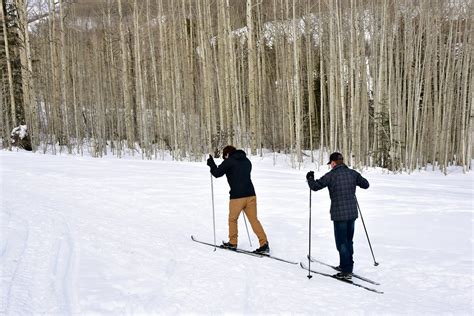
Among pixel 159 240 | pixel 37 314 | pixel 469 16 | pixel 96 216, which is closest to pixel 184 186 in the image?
pixel 96 216

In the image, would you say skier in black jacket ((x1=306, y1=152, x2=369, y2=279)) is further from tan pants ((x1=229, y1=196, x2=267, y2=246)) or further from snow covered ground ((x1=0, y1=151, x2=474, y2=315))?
tan pants ((x1=229, y1=196, x2=267, y2=246))

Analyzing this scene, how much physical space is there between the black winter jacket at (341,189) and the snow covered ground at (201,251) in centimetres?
92

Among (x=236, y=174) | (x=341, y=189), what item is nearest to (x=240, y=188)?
(x=236, y=174)

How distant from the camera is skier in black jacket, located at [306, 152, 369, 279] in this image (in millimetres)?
5637

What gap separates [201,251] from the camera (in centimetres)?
673

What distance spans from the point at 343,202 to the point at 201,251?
7.94 ft

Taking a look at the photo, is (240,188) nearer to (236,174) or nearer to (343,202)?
(236,174)

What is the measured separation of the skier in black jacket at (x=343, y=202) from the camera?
5.64 metres

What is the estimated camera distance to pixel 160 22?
68.1ft

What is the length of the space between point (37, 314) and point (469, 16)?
22.1 meters

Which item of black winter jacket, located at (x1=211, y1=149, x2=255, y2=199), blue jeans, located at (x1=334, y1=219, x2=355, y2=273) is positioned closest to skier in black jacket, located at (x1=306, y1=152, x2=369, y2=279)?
blue jeans, located at (x1=334, y1=219, x2=355, y2=273)

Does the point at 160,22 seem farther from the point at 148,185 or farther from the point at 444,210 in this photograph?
the point at 444,210

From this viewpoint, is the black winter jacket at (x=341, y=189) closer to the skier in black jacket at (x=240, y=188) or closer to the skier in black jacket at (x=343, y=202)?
the skier in black jacket at (x=343, y=202)

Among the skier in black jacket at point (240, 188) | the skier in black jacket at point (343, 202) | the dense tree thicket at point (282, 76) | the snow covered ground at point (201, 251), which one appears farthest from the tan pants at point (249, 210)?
the dense tree thicket at point (282, 76)
